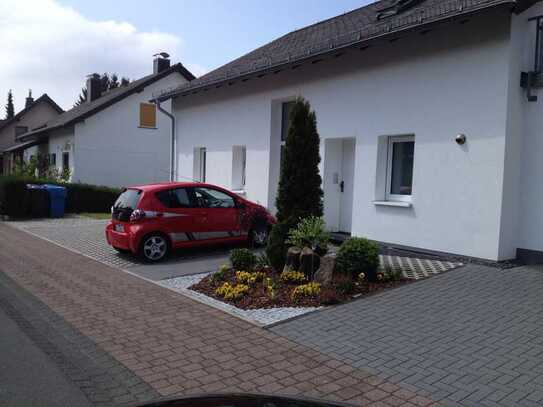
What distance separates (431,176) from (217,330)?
5.38 m

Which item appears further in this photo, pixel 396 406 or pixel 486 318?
pixel 486 318

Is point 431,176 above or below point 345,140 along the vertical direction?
below

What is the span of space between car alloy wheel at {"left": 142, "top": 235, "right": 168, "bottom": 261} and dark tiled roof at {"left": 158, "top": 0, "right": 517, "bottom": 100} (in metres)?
5.20

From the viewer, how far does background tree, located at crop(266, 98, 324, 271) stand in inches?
336

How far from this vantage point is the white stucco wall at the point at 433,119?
854 cm

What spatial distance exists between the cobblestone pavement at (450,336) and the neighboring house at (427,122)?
4.78ft

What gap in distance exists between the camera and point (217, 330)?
595 centimetres

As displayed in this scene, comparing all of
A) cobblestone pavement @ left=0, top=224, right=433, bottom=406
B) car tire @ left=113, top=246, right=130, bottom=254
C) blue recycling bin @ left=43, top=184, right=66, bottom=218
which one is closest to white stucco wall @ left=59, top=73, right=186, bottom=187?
blue recycling bin @ left=43, top=184, right=66, bottom=218

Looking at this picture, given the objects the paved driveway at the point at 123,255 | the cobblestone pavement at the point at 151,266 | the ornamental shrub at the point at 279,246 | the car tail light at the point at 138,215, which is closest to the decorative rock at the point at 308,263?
the ornamental shrub at the point at 279,246

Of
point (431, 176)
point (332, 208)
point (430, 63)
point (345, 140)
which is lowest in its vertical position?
point (332, 208)

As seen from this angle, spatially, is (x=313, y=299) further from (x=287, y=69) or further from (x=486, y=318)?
(x=287, y=69)

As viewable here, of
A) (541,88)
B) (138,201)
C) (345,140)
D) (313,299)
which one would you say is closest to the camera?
(313,299)

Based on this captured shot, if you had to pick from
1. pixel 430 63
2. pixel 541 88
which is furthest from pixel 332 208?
pixel 541 88

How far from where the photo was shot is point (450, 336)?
5.54 meters
